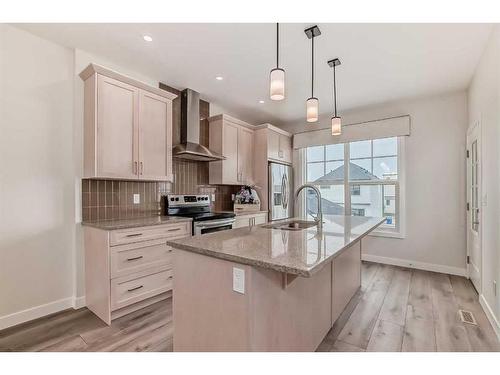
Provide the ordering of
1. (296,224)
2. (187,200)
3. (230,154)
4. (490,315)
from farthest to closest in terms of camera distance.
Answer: (230,154)
(187,200)
(296,224)
(490,315)

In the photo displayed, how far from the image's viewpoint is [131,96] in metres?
2.62

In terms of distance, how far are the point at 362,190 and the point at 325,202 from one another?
71cm

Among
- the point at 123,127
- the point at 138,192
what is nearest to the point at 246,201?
the point at 138,192

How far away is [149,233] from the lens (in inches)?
98.3

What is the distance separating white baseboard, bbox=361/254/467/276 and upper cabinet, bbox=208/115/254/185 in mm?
2426

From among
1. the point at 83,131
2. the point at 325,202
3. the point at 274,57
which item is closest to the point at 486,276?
the point at 325,202

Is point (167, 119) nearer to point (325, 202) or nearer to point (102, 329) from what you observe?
point (102, 329)

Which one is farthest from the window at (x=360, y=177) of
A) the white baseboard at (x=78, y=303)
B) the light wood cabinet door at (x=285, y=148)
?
the white baseboard at (x=78, y=303)

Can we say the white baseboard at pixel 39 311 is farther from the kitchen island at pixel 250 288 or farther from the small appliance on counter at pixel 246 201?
the small appliance on counter at pixel 246 201

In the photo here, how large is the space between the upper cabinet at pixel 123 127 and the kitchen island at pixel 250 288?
1486 mm

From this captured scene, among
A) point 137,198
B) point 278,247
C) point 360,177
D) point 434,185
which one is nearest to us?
point 278,247

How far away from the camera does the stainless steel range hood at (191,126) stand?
3.40 m

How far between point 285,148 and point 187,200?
225 cm

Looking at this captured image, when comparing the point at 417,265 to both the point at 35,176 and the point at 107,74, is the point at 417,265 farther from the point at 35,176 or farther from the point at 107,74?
the point at 35,176
